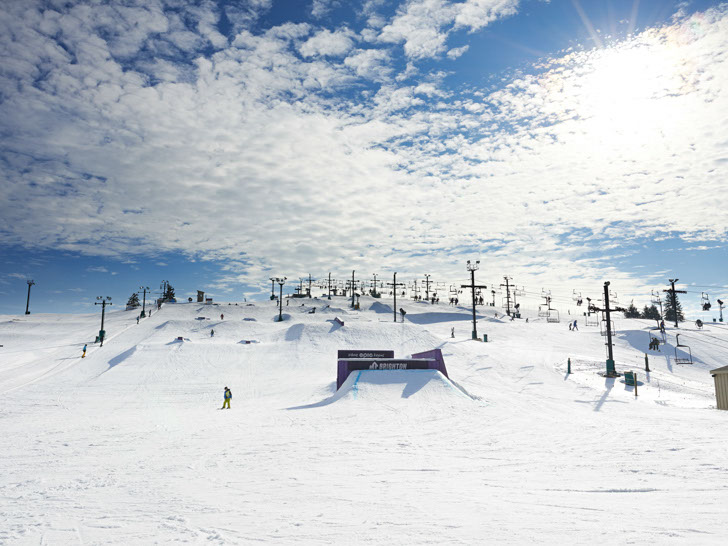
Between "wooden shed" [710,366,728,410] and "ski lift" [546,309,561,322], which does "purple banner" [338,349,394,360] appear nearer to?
Result: "wooden shed" [710,366,728,410]

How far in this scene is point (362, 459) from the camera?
11.3 metres

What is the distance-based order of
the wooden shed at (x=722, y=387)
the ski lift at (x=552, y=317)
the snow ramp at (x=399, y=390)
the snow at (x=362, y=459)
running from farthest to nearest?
the ski lift at (x=552, y=317) < the wooden shed at (x=722, y=387) < the snow ramp at (x=399, y=390) < the snow at (x=362, y=459)

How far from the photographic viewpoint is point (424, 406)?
808 inches

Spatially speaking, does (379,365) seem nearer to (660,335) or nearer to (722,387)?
(722,387)

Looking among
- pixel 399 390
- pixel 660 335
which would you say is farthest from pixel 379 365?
pixel 660 335

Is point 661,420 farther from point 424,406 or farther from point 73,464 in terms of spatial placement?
point 73,464

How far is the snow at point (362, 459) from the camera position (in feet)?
21.9

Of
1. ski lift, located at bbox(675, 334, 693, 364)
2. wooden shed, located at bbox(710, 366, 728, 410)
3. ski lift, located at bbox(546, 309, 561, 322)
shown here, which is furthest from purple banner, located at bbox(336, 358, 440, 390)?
ski lift, located at bbox(546, 309, 561, 322)

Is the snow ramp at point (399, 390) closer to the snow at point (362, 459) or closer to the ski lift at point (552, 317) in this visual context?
the snow at point (362, 459)

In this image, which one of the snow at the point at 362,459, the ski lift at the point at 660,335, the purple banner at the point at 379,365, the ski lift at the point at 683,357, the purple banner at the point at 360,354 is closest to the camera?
the snow at the point at 362,459

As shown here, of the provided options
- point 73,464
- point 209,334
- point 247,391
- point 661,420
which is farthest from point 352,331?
point 73,464

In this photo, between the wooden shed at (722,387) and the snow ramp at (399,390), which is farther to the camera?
the wooden shed at (722,387)

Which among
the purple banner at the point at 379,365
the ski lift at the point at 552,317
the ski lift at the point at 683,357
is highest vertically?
the ski lift at the point at 552,317

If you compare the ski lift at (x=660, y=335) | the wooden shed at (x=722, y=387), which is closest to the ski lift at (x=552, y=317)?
the ski lift at (x=660, y=335)
